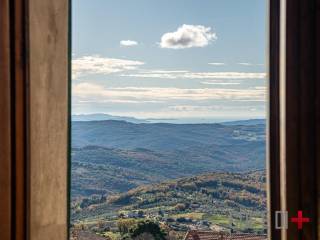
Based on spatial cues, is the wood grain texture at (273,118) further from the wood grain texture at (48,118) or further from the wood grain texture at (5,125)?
the wood grain texture at (5,125)

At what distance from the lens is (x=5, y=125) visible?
147 centimetres

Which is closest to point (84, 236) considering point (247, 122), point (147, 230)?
point (147, 230)

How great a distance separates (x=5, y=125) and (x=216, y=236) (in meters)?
0.91

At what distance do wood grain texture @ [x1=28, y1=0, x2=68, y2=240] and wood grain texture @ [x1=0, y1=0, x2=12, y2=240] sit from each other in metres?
0.08

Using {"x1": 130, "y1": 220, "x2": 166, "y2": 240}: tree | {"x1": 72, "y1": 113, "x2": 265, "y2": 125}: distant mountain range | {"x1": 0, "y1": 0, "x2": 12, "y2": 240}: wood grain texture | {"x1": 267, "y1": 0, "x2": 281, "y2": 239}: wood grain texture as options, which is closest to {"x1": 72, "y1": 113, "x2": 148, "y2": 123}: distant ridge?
{"x1": 72, "y1": 113, "x2": 265, "y2": 125}: distant mountain range

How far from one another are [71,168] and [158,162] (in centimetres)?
35

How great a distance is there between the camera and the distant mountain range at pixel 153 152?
1666 mm

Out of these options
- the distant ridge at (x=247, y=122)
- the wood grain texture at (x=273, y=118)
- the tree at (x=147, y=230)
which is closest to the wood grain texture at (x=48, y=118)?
the tree at (x=147, y=230)

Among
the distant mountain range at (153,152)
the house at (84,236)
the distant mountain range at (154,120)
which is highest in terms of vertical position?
the distant mountain range at (154,120)

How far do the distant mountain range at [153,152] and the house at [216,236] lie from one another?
239 mm

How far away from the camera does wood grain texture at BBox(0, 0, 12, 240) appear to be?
1.45 m

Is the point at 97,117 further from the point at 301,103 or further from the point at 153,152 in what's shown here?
the point at 301,103

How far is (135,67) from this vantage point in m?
1.71

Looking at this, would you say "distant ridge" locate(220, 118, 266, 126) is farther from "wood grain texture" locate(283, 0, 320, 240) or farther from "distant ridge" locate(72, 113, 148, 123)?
"distant ridge" locate(72, 113, 148, 123)
